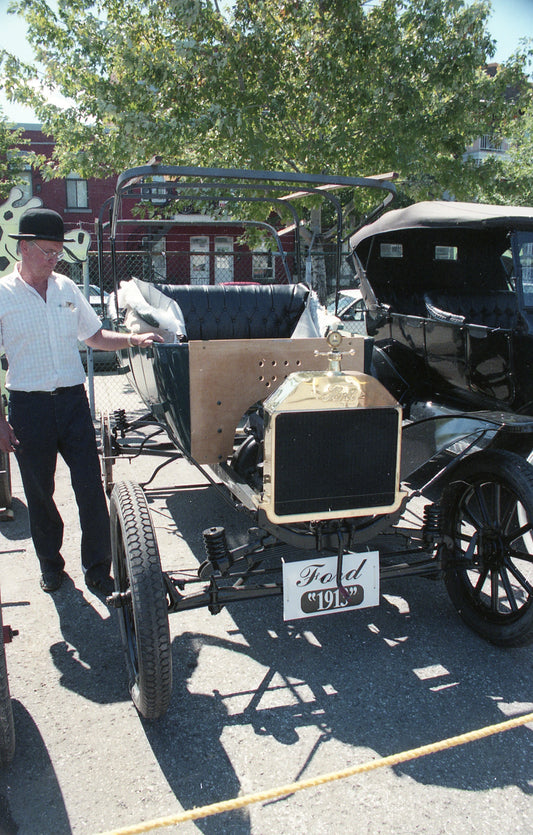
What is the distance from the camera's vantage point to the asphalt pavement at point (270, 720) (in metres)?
2.11

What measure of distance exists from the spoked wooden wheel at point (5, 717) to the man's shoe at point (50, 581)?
1.32 meters

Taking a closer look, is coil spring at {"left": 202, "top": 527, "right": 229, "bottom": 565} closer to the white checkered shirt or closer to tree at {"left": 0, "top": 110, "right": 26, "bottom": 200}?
the white checkered shirt

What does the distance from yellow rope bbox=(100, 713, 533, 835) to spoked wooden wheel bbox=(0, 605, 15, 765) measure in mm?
562

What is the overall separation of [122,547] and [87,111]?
9103mm

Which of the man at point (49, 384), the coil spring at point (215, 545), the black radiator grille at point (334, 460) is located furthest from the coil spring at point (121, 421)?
the black radiator grille at point (334, 460)

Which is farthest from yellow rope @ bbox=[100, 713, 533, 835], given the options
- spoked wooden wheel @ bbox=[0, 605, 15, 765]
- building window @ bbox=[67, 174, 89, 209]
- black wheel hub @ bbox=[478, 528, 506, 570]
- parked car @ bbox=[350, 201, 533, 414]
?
building window @ bbox=[67, 174, 89, 209]

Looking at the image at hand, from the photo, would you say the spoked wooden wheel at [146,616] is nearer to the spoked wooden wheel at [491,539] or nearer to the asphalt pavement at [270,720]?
the asphalt pavement at [270,720]

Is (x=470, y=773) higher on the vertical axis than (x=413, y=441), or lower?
lower

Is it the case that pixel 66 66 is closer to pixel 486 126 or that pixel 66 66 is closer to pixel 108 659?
pixel 486 126

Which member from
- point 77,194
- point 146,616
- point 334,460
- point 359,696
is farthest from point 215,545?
point 77,194

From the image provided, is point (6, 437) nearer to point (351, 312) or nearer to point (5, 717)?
point (5, 717)

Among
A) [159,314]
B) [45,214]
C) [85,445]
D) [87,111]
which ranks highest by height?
[87,111]

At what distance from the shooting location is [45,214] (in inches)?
121

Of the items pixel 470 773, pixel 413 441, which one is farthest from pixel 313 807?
pixel 413 441
